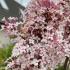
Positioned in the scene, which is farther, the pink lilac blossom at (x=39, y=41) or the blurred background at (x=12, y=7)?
the blurred background at (x=12, y=7)

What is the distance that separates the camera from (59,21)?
3232 mm

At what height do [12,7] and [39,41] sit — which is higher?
[12,7]

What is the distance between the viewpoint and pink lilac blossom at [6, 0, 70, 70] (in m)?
3.03

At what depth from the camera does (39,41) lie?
10.3 feet

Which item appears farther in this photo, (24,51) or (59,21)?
(59,21)

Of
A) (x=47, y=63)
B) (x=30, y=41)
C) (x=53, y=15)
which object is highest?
(x=53, y=15)

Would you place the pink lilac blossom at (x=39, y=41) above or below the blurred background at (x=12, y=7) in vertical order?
below

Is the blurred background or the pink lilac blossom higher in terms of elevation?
the blurred background

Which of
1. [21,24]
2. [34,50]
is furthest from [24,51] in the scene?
[21,24]

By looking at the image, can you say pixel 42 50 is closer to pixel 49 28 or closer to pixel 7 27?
pixel 49 28

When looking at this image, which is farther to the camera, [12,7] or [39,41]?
[12,7]

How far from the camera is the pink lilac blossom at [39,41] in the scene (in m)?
3.03

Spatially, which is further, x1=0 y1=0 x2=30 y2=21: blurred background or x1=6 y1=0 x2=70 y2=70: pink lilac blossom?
x1=0 y1=0 x2=30 y2=21: blurred background

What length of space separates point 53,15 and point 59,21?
0.40 ft
